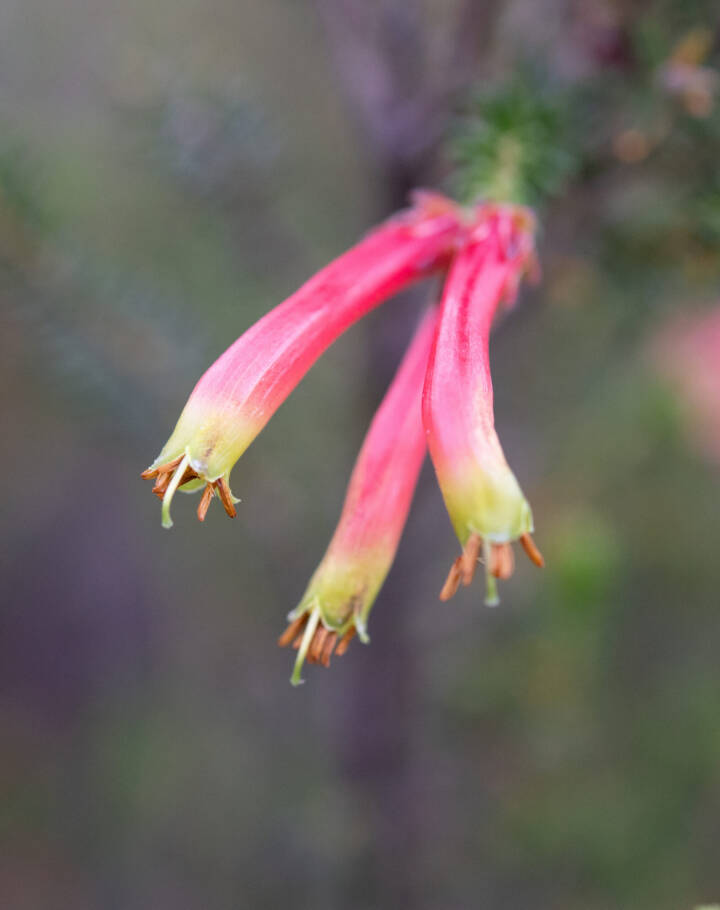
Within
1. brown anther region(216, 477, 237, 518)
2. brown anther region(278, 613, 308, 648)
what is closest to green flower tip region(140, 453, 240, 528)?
brown anther region(216, 477, 237, 518)

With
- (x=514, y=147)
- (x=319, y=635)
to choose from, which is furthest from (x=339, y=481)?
(x=319, y=635)

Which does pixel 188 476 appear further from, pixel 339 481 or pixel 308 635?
pixel 339 481

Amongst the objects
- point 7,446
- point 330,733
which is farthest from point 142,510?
point 330,733

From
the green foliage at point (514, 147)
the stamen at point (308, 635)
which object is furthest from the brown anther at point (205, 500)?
the green foliage at point (514, 147)

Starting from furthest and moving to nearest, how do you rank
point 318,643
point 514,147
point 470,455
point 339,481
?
point 339,481 → point 514,147 → point 318,643 → point 470,455

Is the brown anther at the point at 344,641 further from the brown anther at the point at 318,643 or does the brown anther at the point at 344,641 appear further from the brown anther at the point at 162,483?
the brown anther at the point at 162,483

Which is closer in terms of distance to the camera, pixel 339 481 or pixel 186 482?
pixel 186 482
